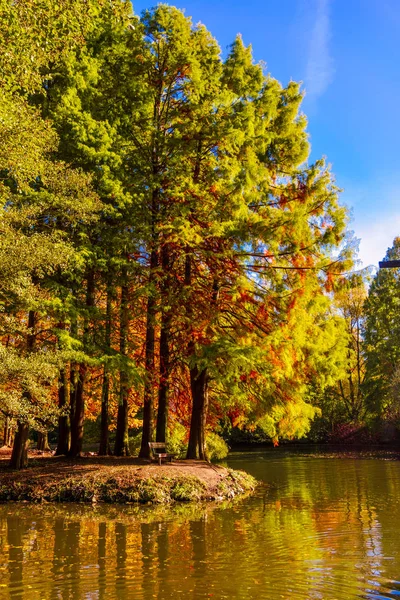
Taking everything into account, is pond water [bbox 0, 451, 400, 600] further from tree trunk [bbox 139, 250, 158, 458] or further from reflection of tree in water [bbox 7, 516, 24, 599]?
tree trunk [bbox 139, 250, 158, 458]

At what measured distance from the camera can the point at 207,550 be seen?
8.90 meters

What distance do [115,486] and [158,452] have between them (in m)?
3.71

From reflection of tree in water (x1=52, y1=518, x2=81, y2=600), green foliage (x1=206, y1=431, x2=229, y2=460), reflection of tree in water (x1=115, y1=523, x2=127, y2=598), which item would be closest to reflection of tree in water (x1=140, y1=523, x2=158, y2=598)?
reflection of tree in water (x1=115, y1=523, x2=127, y2=598)

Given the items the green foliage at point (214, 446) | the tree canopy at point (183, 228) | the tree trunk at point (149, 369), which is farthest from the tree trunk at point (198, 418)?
the green foliage at point (214, 446)

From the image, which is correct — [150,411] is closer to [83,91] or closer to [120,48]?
[83,91]

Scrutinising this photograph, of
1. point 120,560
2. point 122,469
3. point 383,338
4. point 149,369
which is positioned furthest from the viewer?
point 383,338

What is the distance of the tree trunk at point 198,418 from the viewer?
18578 millimetres

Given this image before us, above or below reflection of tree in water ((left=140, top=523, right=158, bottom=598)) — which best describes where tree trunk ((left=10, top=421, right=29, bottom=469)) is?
above

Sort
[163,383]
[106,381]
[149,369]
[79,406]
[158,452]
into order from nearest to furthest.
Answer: [158,452], [149,369], [106,381], [163,383], [79,406]

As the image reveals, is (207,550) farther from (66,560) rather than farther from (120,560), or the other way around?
(66,560)

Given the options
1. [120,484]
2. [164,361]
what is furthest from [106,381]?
[120,484]

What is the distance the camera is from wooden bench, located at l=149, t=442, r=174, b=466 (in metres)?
16.9

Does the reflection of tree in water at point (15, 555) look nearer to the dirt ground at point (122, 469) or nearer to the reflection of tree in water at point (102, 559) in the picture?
the reflection of tree in water at point (102, 559)

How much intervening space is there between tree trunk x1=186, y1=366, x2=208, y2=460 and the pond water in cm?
371
